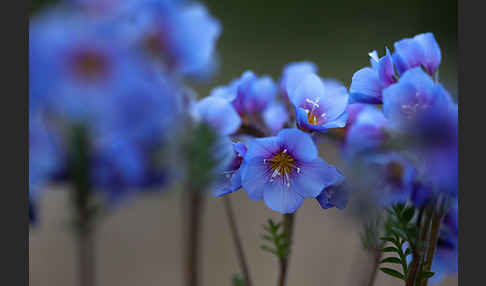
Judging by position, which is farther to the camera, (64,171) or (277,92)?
(277,92)

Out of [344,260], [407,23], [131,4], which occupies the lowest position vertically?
[344,260]

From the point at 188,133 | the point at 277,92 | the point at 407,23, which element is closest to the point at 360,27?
the point at 407,23

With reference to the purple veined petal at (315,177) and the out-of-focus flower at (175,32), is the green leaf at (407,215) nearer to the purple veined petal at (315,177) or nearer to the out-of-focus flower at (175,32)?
the purple veined petal at (315,177)

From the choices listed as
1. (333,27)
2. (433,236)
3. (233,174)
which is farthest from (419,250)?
(333,27)

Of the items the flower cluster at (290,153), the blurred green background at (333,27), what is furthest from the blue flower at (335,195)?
the blurred green background at (333,27)

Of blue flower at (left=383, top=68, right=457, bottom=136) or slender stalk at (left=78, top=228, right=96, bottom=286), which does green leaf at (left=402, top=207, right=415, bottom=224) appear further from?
slender stalk at (left=78, top=228, right=96, bottom=286)

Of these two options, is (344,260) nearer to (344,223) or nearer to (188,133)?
(344,223)

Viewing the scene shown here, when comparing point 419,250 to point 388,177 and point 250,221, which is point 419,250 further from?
point 250,221
